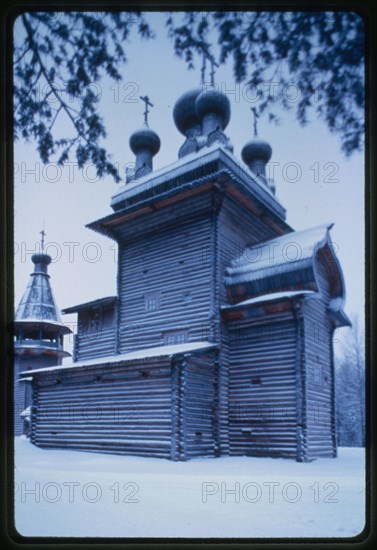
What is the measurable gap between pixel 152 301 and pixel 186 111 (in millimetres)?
8258

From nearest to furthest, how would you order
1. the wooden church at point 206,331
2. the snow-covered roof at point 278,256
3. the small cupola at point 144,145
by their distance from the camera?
the wooden church at point 206,331 < the snow-covered roof at point 278,256 < the small cupola at point 144,145

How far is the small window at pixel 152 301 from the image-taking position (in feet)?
54.4

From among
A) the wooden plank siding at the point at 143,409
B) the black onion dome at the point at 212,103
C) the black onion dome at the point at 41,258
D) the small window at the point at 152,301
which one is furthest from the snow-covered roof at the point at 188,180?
the black onion dome at the point at 41,258

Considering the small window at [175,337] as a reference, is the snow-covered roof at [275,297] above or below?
above

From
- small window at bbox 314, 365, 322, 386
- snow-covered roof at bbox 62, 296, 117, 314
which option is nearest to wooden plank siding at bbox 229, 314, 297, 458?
small window at bbox 314, 365, 322, 386

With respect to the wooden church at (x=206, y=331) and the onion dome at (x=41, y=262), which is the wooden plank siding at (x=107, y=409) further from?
the onion dome at (x=41, y=262)

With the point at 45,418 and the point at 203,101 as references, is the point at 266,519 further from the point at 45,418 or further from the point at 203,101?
the point at 203,101

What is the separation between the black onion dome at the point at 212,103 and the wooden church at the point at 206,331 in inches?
1.7

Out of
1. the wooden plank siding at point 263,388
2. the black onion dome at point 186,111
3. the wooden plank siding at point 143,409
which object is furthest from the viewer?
the black onion dome at point 186,111

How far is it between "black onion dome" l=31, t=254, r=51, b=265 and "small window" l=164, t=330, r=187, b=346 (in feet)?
65.9

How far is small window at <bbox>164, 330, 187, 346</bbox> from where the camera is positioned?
606 inches

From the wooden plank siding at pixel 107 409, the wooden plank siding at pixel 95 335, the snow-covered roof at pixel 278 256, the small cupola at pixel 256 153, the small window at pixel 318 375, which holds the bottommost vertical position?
the wooden plank siding at pixel 107 409

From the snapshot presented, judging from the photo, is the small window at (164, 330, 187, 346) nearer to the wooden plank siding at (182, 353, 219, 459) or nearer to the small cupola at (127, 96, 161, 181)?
the wooden plank siding at (182, 353, 219, 459)
